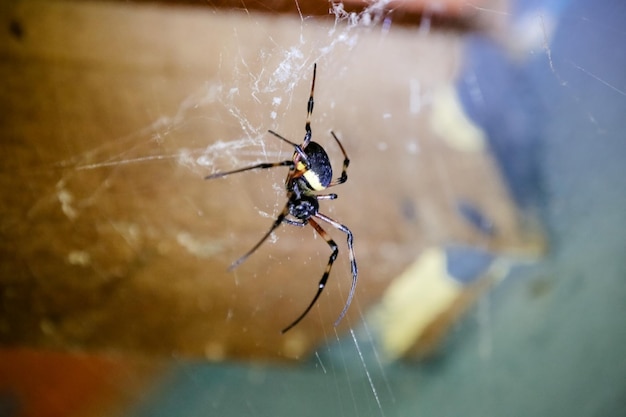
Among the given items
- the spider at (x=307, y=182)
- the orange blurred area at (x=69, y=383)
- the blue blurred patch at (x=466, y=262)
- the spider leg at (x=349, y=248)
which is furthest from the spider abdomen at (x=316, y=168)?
the orange blurred area at (x=69, y=383)

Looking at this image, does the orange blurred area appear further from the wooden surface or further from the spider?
the spider

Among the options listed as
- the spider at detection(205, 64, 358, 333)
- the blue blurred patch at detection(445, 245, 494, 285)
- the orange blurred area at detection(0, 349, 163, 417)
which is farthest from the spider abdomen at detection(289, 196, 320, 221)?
the orange blurred area at detection(0, 349, 163, 417)

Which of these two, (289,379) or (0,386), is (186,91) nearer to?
(289,379)

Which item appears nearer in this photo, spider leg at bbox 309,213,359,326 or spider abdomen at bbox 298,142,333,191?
spider abdomen at bbox 298,142,333,191

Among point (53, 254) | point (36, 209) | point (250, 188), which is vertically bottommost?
point (53, 254)

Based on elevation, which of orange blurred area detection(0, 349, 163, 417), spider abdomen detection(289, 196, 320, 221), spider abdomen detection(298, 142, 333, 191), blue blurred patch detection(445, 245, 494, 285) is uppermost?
spider abdomen detection(298, 142, 333, 191)

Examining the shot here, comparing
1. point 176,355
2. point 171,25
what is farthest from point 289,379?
point 171,25

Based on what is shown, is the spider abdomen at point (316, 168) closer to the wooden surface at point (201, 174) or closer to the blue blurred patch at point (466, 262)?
the wooden surface at point (201, 174)

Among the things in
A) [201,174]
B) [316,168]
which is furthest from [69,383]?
[316,168]
